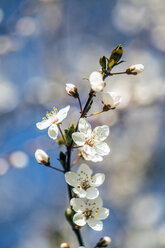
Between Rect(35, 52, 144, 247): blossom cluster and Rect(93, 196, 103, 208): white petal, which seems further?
Rect(93, 196, 103, 208): white petal

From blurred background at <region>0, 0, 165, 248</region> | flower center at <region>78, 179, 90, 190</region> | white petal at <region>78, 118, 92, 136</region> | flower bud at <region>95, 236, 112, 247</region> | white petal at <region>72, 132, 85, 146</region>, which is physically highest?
blurred background at <region>0, 0, 165, 248</region>

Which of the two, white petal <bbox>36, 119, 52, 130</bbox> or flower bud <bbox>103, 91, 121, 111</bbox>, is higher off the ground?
white petal <bbox>36, 119, 52, 130</bbox>

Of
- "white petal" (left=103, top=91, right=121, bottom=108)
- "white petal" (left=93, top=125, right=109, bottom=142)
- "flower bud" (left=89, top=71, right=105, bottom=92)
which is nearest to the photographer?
"flower bud" (left=89, top=71, right=105, bottom=92)

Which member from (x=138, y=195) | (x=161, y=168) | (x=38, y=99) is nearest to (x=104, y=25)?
(x=38, y=99)

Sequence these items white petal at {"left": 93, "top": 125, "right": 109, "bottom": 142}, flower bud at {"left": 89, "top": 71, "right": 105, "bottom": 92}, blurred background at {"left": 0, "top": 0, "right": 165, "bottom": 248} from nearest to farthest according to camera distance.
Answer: flower bud at {"left": 89, "top": 71, "right": 105, "bottom": 92}
white petal at {"left": 93, "top": 125, "right": 109, "bottom": 142}
blurred background at {"left": 0, "top": 0, "right": 165, "bottom": 248}

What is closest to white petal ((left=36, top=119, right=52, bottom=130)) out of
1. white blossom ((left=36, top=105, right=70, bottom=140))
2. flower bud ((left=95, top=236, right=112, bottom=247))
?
white blossom ((left=36, top=105, right=70, bottom=140))

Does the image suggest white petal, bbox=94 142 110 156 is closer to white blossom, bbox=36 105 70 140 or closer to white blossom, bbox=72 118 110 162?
white blossom, bbox=72 118 110 162

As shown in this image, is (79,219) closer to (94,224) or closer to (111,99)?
(94,224)
